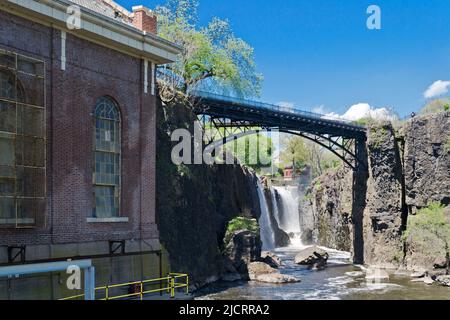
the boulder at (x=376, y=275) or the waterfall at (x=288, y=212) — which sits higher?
the waterfall at (x=288, y=212)

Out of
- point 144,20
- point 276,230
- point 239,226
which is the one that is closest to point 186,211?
point 239,226

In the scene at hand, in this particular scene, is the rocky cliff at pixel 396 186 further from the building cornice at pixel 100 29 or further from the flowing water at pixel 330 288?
the building cornice at pixel 100 29

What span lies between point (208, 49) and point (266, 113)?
25.5 ft

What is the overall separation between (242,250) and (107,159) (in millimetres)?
22535

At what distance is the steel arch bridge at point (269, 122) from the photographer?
4609 cm

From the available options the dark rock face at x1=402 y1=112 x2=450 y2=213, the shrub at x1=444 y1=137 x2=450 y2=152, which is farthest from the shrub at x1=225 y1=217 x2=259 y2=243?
the shrub at x1=444 y1=137 x2=450 y2=152

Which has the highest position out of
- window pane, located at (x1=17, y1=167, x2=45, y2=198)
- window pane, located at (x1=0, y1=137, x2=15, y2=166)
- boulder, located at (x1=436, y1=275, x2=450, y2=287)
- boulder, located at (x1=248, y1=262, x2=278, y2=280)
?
window pane, located at (x1=0, y1=137, x2=15, y2=166)

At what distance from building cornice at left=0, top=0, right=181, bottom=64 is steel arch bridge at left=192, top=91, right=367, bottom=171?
67.3 feet

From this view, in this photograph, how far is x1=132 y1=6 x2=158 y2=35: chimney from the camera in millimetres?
22094

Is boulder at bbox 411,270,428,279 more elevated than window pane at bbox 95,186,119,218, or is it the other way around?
window pane at bbox 95,186,119,218

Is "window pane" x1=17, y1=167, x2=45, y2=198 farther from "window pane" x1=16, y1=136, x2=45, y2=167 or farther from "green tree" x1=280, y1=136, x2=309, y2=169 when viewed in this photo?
"green tree" x1=280, y1=136, x2=309, y2=169

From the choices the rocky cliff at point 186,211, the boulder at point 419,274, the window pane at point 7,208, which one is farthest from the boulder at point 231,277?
the window pane at point 7,208

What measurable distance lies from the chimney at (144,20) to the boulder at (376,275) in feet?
88.8

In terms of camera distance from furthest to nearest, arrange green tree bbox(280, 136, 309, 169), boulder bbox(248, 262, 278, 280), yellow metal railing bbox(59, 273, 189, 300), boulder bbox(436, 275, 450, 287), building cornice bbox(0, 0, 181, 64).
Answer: green tree bbox(280, 136, 309, 169), boulder bbox(248, 262, 278, 280), boulder bbox(436, 275, 450, 287), yellow metal railing bbox(59, 273, 189, 300), building cornice bbox(0, 0, 181, 64)
